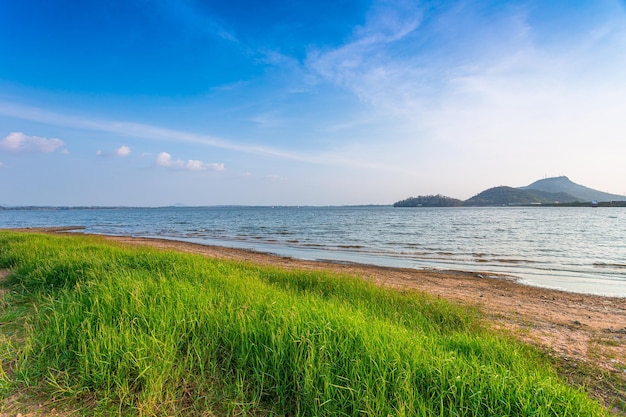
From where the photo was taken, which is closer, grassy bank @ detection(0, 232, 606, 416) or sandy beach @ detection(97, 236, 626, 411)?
grassy bank @ detection(0, 232, 606, 416)

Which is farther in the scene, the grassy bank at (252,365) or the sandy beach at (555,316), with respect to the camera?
the sandy beach at (555,316)

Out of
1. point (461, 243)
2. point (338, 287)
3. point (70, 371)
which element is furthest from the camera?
point (461, 243)

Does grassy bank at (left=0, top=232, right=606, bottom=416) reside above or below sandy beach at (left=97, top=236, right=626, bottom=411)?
above

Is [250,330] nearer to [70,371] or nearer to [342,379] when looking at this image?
[342,379]

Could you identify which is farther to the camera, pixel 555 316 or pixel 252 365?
pixel 555 316

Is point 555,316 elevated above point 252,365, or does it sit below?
below

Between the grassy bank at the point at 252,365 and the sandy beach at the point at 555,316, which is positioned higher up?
the grassy bank at the point at 252,365

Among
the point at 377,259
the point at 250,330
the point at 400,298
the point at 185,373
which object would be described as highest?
the point at 250,330

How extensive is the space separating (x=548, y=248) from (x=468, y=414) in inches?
1105

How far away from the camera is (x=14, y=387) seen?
3043 mm

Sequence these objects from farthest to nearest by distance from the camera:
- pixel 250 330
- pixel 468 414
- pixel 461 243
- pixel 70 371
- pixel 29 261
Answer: pixel 461 243 → pixel 29 261 → pixel 250 330 → pixel 70 371 → pixel 468 414

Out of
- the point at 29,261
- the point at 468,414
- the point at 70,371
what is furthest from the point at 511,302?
the point at 29,261

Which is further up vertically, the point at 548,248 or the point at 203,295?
the point at 203,295

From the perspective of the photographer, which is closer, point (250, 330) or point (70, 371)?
point (70, 371)
